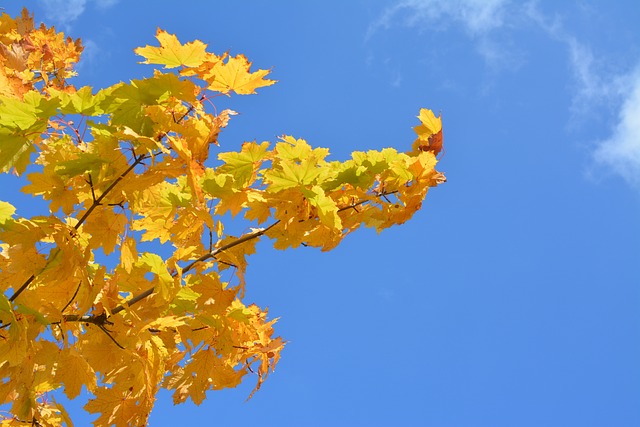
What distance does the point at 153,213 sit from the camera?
3213mm

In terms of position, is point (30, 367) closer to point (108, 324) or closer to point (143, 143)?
point (108, 324)

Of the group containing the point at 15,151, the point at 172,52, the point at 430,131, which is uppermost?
the point at 430,131

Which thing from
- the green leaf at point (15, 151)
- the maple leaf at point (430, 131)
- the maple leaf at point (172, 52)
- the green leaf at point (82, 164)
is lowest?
the green leaf at point (15, 151)

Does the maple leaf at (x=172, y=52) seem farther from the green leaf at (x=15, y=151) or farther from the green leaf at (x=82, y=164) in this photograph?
the green leaf at (x=15, y=151)

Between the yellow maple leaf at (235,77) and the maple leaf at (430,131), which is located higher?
the maple leaf at (430,131)

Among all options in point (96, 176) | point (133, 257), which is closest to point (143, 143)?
point (96, 176)

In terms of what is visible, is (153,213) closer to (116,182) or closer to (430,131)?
(116,182)

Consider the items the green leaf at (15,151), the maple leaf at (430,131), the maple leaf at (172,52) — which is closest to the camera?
the green leaf at (15,151)

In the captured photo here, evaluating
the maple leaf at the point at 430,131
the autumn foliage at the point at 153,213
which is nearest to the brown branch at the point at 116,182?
the autumn foliage at the point at 153,213

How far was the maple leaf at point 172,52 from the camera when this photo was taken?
2432 millimetres

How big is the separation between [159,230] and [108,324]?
2.84 feet

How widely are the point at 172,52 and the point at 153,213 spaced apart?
42.2 inches

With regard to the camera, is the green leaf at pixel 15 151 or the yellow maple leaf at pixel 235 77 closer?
the green leaf at pixel 15 151

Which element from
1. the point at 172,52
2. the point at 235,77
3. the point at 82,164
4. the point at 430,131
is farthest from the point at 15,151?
the point at 430,131
